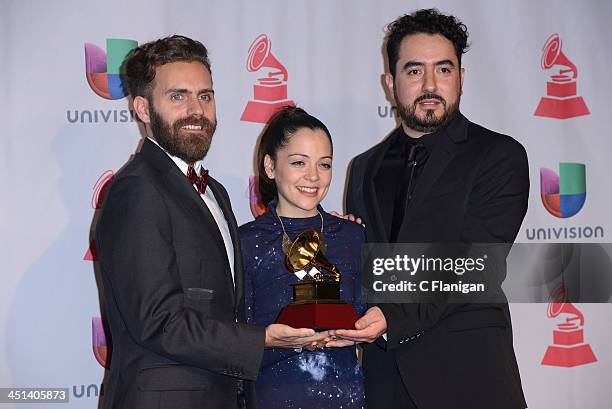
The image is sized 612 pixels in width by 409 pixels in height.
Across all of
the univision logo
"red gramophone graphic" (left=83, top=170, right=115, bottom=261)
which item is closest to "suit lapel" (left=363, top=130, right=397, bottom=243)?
the univision logo

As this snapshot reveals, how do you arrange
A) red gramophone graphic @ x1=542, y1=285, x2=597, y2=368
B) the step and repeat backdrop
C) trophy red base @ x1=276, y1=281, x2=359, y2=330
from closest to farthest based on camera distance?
trophy red base @ x1=276, y1=281, x2=359, y2=330
the step and repeat backdrop
red gramophone graphic @ x1=542, y1=285, x2=597, y2=368

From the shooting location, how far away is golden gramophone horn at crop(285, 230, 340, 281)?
94.0 inches

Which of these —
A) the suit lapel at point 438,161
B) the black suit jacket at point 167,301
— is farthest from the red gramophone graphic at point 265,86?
A: the black suit jacket at point 167,301

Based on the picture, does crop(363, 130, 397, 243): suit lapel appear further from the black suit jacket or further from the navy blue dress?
the black suit jacket

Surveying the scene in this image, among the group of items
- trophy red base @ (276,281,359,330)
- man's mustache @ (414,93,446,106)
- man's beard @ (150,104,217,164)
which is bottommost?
trophy red base @ (276,281,359,330)

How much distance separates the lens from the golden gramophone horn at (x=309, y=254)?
2.39 m

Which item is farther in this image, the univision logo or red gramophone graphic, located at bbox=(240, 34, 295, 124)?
the univision logo

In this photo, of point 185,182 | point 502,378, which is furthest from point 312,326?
point 502,378

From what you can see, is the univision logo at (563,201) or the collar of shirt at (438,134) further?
the univision logo at (563,201)

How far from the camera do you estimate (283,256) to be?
8.25 feet

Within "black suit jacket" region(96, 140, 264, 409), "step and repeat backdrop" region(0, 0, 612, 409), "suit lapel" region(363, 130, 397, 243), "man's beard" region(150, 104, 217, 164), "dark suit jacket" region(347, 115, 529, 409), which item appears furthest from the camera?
"step and repeat backdrop" region(0, 0, 612, 409)

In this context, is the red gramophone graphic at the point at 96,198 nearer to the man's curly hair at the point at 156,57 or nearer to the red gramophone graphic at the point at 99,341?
the red gramophone graphic at the point at 99,341

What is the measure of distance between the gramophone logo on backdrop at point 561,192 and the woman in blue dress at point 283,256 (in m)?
1.52

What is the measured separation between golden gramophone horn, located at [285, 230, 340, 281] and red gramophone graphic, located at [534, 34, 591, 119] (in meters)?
1.88
